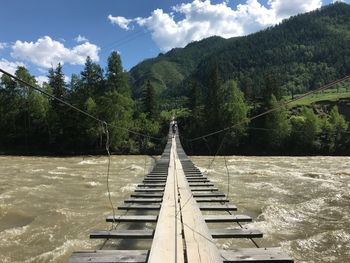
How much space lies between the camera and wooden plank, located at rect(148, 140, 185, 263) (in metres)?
4.79

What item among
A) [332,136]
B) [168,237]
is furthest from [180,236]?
[332,136]

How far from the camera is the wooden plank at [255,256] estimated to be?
15.7 feet

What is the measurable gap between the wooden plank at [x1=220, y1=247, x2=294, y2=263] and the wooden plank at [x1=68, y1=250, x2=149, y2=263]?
1014 mm

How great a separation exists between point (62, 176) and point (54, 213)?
1080 centimetres

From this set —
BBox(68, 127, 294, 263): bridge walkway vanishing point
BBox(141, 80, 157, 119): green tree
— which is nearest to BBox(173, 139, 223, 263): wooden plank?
BBox(68, 127, 294, 263): bridge walkway vanishing point

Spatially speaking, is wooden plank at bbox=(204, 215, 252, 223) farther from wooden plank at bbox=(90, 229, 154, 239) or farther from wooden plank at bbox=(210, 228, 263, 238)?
wooden plank at bbox=(90, 229, 154, 239)

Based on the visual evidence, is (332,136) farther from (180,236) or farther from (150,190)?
(180,236)

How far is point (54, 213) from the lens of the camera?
12414 mm

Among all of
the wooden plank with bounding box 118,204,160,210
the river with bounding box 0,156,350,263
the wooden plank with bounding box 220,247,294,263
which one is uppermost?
the wooden plank with bounding box 118,204,160,210

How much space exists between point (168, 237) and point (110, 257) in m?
1.00

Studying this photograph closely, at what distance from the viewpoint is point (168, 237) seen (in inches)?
218

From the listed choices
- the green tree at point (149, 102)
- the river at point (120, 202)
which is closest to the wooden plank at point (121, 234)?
the river at point (120, 202)

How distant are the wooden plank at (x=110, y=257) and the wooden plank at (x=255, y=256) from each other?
101 centimetres

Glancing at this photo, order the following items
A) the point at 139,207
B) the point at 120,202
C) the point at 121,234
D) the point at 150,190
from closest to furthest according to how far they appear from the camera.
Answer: the point at 121,234 → the point at 139,207 → the point at 150,190 → the point at 120,202
